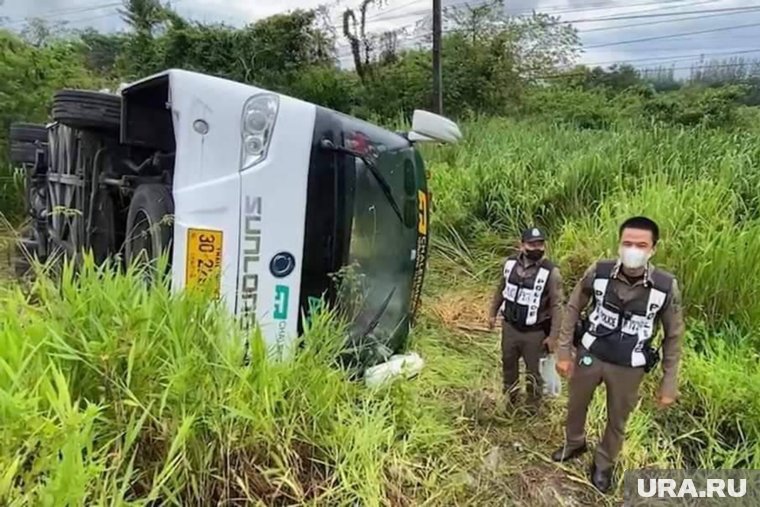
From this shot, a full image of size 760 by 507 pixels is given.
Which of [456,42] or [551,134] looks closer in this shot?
[551,134]

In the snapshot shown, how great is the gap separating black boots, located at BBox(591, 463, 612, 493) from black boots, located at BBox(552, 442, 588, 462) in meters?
0.14

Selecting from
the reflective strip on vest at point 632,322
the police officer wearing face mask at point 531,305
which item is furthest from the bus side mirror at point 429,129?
the reflective strip on vest at point 632,322

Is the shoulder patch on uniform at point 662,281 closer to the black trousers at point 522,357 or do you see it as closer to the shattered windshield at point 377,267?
the black trousers at point 522,357

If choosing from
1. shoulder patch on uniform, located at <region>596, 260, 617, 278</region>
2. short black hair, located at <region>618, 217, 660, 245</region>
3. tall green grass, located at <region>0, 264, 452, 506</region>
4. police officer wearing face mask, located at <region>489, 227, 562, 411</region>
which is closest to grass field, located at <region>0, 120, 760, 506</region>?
tall green grass, located at <region>0, 264, 452, 506</region>

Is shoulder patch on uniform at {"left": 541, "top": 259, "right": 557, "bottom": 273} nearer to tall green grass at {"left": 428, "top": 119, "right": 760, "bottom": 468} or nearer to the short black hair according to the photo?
the short black hair

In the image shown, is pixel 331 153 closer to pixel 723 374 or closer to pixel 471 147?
pixel 723 374

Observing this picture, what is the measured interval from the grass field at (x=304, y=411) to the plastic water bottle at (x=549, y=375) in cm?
8

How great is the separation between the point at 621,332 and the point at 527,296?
65 cm

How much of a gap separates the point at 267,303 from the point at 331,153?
2.68 ft

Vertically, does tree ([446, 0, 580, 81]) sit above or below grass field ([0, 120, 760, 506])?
above

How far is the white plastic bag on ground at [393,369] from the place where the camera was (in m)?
3.03

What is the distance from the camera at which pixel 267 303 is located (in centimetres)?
303

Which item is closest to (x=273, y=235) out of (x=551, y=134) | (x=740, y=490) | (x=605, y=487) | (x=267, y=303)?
(x=267, y=303)

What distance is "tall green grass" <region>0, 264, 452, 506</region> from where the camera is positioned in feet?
5.85
